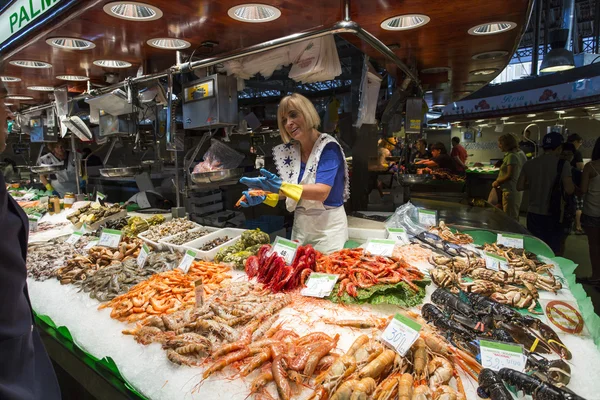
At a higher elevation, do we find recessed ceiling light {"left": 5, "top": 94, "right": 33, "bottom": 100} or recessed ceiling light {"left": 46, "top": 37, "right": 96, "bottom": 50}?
recessed ceiling light {"left": 46, "top": 37, "right": 96, "bottom": 50}

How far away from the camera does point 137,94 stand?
3.95 m

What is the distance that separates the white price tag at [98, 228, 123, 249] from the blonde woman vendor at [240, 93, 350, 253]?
152cm

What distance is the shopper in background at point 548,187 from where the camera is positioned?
5.64m

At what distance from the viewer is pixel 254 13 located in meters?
2.82

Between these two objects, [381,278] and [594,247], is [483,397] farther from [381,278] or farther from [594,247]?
[594,247]

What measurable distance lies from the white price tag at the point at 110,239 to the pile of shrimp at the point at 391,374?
2.62m

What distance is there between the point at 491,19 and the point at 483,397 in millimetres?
2939

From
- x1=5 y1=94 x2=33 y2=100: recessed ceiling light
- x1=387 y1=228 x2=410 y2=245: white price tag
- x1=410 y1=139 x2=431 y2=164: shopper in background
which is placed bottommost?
x1=387 y1=228 x2=410 y2=245: white price tag

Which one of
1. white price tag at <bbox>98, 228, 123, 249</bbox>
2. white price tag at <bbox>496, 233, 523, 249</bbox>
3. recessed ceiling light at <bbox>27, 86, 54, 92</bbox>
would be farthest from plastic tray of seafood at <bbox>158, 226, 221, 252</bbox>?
recessed ceiling light at <bbox>27, 86, 54, 92</bbox>

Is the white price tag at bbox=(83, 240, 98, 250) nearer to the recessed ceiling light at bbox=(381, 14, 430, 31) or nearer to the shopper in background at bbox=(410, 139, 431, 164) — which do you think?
the recessed ceiling light at bbox=(381, 14, 430, 31)

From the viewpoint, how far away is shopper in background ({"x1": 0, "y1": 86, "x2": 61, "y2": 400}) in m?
1.15

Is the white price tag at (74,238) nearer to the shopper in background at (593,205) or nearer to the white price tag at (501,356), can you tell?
the white price tag at (501,356)

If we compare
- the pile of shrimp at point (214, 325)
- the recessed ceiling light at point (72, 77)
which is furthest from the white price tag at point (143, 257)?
the recessed ceiling light at point (72, 77)

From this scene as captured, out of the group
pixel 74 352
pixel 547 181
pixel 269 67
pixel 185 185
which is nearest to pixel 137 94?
pixel 185 185
